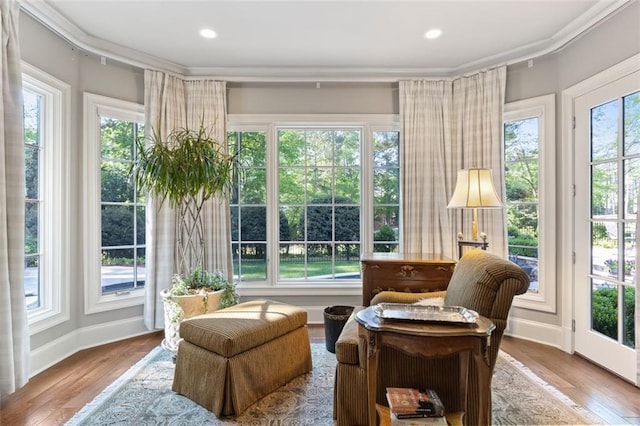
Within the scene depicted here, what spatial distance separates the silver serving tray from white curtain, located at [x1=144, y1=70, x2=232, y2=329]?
219cm

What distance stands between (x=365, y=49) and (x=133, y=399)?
318 centimetres

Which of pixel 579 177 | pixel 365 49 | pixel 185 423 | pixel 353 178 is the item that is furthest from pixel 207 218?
pixel 579 177

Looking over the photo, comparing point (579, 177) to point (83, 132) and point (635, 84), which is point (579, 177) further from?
point (83, 132)

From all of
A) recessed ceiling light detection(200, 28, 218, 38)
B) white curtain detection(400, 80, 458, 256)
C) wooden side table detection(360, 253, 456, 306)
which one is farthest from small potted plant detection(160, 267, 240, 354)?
recessed ceiling light detection(200, 28, 218, 38)

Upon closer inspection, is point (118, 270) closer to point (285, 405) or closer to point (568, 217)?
point (285, 405)

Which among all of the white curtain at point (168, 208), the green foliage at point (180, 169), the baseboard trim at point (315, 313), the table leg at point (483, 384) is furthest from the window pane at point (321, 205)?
the table leg at point (483, 384)

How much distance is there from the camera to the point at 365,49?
119 inches

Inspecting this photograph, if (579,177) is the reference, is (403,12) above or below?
above

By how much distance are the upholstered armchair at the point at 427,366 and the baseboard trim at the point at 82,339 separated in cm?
222

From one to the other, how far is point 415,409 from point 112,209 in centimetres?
301

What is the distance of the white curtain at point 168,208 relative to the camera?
10.4 ft

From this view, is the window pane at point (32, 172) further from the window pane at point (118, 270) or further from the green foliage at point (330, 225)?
the green foliage at point (330, 225)

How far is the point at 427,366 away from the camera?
1.71 m

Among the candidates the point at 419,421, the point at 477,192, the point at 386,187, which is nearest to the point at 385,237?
the point at 386,187
